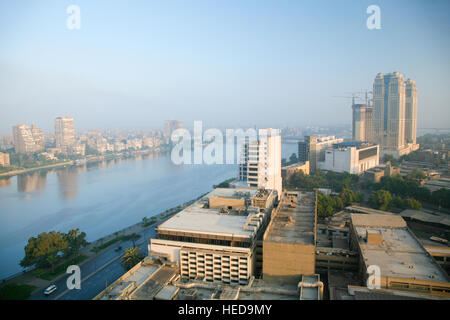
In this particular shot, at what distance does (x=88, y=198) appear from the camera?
9305 millimetres

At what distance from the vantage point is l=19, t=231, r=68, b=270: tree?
15.0ft

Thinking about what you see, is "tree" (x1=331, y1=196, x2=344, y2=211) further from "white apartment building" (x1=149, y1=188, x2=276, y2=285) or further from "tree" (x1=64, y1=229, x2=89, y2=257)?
"tree" (x1=64, y1=229, x2=89, y2=257)

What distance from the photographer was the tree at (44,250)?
15.0 ft

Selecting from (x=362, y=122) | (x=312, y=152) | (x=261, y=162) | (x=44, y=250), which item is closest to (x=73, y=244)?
(x=44, y=250)

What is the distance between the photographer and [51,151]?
17672 millimetres

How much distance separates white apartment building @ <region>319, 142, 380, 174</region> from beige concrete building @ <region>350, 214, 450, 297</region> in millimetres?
6667

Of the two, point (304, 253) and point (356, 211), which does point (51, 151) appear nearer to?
point (356, 211)

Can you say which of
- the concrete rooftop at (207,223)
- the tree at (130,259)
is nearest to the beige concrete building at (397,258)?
the concrete rooftop at (207,223)

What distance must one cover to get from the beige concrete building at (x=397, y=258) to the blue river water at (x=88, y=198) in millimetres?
4766

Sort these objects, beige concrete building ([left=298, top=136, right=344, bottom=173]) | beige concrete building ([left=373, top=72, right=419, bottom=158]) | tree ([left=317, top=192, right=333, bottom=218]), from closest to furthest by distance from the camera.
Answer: tree ([left=317, top=192, right=333, bottom=218]), beige concrete building ([left=298, top=136, right=344, bottom=173]), beige concrete building ([left=373, top=72, right=419, bottom=158])

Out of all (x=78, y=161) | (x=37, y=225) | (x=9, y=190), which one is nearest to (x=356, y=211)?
(x=37, y=225)

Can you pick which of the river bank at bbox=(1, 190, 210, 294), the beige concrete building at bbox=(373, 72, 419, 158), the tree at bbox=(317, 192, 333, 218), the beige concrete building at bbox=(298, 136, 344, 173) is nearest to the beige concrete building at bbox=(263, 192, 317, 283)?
the tree at bbox=(317, 192, 333, 218)

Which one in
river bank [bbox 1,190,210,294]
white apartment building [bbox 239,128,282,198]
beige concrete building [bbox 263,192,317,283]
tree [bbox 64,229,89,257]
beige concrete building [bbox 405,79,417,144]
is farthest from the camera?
beige concrete building [bbox 405,79,417,144]

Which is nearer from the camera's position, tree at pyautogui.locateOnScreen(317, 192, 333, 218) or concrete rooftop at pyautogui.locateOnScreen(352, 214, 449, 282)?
concrete rooftop at pyautogui.locateOnScreen(352, 214, 449, 282)
